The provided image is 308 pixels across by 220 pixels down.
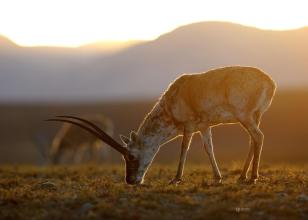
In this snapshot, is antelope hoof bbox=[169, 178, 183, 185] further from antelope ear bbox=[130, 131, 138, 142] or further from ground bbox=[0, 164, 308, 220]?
antelope ear bbox=[130, 131, 138, 142]

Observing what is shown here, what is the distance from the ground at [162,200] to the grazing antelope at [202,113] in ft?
2.56

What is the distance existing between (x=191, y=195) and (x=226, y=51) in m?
180

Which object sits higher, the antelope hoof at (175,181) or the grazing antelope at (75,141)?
the grazing antelope at (75,141)

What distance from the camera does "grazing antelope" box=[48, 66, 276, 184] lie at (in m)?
13.5

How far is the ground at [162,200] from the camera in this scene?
34.1 feet

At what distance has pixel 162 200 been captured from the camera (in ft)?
37.3

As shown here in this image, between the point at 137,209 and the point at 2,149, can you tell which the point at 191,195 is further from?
the point at 2,149

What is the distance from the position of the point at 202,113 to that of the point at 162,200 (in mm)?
3076

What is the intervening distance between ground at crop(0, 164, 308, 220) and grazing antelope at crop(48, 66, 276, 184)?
780mm

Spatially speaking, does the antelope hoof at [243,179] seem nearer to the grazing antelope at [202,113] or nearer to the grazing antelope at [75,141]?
the grazing antelope at [202,113]

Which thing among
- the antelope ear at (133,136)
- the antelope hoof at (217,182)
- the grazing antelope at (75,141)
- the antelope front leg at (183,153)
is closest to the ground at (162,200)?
the antelope hoof at (217,182)

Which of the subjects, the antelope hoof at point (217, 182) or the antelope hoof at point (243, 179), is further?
the antelope hoof at point (243, 179)

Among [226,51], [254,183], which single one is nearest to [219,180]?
[254,183]

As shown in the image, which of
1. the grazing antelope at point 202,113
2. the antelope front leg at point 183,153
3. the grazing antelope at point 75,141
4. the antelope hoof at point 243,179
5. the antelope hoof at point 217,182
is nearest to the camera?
the antelope hoof at point 217,182
